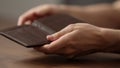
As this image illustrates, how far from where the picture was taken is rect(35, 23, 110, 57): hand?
0.88 meters

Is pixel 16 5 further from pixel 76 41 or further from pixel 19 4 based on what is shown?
pixel 76 41

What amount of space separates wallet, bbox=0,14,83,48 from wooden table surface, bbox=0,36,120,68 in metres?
0.06

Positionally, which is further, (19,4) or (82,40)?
(19,4)

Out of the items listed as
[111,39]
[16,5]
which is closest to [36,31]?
[111,39]

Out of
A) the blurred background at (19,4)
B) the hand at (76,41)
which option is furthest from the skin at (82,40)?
the blurred background at (19,4)

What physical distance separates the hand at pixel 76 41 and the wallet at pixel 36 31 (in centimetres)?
3

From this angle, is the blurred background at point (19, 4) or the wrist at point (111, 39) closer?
the wrist at point (111, 39)

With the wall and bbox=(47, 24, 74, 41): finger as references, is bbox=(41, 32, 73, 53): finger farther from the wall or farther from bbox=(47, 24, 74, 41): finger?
the wall

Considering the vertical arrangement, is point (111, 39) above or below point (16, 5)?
below

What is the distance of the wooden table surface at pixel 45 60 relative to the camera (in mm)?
863

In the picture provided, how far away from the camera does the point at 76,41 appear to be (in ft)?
2.95

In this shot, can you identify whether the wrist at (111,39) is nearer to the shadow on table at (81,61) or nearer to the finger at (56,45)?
the shadow on table at (81,61)

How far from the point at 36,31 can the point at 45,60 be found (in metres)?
0.10

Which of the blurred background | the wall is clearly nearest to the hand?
the blurred background
